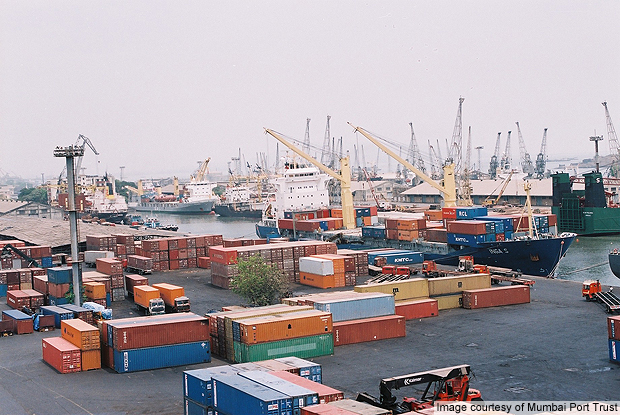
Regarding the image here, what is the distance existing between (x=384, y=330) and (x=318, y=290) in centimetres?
1296

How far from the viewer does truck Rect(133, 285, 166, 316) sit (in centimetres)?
3281

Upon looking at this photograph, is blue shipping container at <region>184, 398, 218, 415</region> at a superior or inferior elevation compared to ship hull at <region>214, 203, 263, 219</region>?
inferior

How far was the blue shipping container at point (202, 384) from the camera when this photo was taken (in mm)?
17859

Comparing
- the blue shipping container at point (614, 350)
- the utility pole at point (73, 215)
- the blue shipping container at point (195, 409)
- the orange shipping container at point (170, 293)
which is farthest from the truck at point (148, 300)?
the blue shipping container at point (614, 350)

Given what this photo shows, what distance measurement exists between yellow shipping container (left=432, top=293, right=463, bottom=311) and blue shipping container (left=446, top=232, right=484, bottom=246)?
15.2m

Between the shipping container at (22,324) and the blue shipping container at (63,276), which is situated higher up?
the blue shipping container at (63,276)

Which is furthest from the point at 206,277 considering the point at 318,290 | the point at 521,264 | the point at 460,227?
the point at 521,264

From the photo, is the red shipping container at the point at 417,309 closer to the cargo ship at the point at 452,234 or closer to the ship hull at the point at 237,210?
the cargo ship at the point at 452,234

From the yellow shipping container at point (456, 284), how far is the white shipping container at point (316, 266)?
8.50m

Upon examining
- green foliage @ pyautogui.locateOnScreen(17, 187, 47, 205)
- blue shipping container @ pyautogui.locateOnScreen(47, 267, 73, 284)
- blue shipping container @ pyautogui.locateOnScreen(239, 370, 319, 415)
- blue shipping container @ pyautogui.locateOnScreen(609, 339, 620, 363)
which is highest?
green foliage @ pyautogui.locateOnScreen(17, 187, 47, 205)

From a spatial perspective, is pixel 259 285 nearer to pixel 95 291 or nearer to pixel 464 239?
pixel 95 291

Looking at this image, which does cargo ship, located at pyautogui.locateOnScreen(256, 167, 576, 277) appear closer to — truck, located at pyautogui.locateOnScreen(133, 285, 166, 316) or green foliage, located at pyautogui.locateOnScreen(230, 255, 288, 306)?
green foliage, located at pyautogui.locateOnScreen(230, 255, 288, 306)

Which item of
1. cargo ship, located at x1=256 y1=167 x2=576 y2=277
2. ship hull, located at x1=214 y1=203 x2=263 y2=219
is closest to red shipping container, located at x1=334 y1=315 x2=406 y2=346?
cargo ship, located at x1=256 y1=167 x2=576 y2=277

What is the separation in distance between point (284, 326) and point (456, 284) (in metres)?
12.4
